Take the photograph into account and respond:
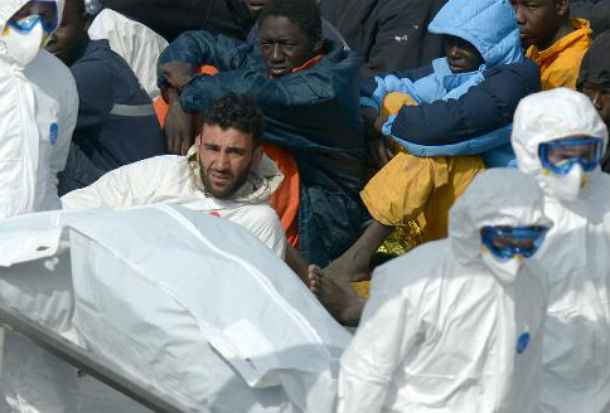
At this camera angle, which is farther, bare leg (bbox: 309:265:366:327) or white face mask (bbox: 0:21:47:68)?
bare leg (bbox: 309:265:366:327)

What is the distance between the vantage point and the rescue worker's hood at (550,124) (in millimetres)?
6711

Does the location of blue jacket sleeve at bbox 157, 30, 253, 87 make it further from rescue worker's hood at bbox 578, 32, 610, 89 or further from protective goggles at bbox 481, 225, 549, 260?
protective goggles at bbox 481, 225, 549, 260

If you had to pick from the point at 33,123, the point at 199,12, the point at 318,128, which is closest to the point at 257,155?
the point at 318,128

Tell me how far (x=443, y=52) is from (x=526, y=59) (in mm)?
865

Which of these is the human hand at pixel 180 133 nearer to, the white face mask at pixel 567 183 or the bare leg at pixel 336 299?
the bare leg at pixel 336 299

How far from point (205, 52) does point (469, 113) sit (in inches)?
54.6

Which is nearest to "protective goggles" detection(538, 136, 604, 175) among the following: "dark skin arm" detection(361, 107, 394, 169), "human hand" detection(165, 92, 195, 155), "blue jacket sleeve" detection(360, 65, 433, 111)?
"dark skin arm" detection(361, 107, 394, 169)

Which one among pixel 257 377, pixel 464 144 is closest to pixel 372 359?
pixel 257 377

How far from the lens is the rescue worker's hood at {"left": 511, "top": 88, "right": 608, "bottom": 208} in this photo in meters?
6.71

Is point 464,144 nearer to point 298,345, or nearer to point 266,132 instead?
point 266,132

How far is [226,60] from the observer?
8.84 metres

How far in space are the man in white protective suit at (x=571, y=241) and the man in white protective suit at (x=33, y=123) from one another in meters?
1.78

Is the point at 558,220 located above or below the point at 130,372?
above

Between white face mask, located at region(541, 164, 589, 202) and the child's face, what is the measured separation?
181 cm
